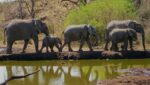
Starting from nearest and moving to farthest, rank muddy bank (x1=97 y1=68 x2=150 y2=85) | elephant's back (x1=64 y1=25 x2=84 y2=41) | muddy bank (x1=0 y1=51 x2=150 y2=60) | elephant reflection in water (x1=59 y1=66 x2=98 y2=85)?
muddy bank (x1=97 y1=68 x2=150 y2=85), elephant reflection in water (x1=59 y1=66 x2=98 y2=85), muddy bank (x1=0 y1=51 x2=150 y2=60), elephant's back (x1=64 y1=25 x2=84 y2=41)

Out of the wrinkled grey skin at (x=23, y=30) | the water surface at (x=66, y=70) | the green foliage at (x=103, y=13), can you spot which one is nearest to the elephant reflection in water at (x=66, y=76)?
the water surface at (x=66, y=70)

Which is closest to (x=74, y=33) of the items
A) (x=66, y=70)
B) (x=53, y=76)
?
(x=66, y=70)

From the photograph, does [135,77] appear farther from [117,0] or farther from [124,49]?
[117,0]

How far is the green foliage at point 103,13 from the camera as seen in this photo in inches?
1179

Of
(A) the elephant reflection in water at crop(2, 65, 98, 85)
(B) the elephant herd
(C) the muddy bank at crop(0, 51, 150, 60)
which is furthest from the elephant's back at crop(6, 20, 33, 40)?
(A) the elephant reflection in water at crop(2, 65, 98, 85)

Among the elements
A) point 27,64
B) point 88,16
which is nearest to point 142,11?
point 88,16

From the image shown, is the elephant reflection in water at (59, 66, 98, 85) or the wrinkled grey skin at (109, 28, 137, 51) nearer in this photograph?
the elephant reflection in water at (59, 66, 98, 85)

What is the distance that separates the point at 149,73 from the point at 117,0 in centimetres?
1468

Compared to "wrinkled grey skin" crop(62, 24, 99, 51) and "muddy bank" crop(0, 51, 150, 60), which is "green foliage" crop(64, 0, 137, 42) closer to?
"wrinkled grey skin" crop(62, 24, 99, 51)

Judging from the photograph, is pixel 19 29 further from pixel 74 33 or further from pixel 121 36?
pixel 121 36

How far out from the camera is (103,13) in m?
30.2

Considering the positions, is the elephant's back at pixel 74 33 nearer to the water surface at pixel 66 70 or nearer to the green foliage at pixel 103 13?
the water surface at pixel 66 70

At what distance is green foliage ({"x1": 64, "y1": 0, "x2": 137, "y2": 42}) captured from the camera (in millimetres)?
29953

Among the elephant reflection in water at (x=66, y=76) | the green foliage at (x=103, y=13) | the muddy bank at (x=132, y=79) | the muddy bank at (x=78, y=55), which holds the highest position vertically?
the green foliage at (x=103, y=13)
